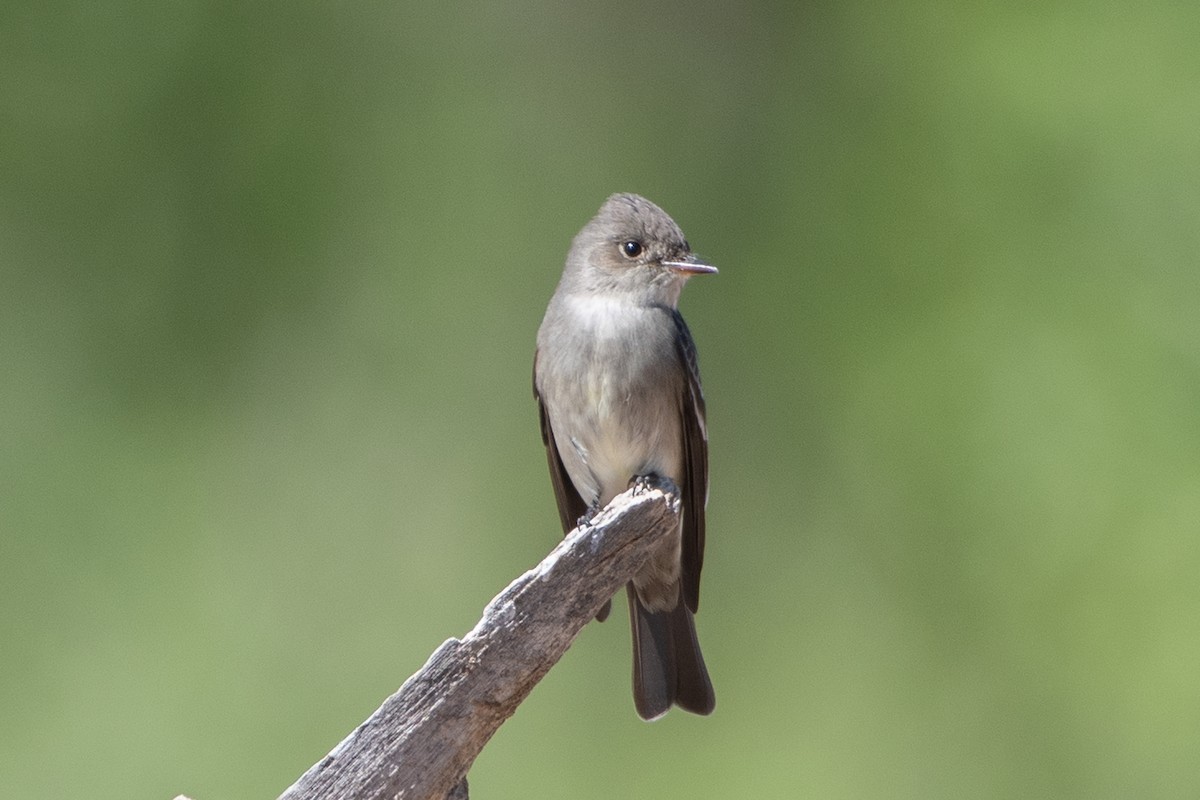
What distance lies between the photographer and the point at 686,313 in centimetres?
568

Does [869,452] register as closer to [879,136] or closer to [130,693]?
[879,136]

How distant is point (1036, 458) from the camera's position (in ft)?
18.3

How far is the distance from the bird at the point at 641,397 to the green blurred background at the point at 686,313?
4.74 ft

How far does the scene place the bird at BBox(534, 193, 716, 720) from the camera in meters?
3.81

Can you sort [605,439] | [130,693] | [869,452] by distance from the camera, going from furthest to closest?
[869,452]
[130,693]
[605,439]

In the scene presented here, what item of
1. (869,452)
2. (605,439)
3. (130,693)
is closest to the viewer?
(605,439)

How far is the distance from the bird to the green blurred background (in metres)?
1.44

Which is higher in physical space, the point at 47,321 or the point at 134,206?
the point at 134,206

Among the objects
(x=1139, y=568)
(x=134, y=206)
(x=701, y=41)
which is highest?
(x=701, y=41)

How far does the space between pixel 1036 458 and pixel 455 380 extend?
2.31 metres

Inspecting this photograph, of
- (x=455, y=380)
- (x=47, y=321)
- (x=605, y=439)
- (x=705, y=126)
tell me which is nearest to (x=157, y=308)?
(x=47, y=321)

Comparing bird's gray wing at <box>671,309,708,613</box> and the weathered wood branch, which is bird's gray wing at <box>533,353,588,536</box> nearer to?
bird's gray wing at <box>671,309,708,613</box>

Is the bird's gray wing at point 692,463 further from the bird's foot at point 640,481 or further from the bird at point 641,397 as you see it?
the bird's foot at point 640,481

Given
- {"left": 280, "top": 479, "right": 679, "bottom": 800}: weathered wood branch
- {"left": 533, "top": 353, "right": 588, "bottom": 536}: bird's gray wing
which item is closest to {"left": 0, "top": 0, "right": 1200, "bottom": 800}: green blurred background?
{"left": 533, "top": 353, "right": 588, "bottom": 536}: bird's gray wing
